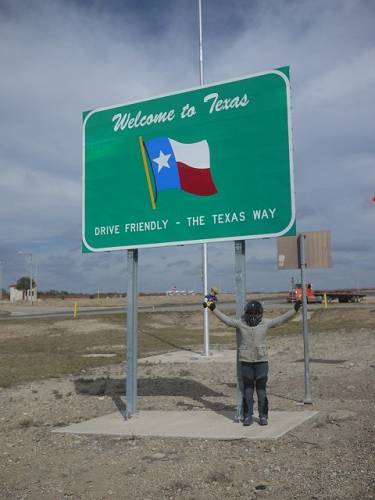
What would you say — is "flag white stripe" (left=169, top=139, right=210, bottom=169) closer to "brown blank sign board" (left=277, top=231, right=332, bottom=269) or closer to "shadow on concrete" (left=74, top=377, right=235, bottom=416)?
"brown blank sign board" (left=277, top=231, right=332, bottom=269)

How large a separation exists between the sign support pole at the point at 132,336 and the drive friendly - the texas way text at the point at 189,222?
402mm

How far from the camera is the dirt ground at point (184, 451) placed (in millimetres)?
5410

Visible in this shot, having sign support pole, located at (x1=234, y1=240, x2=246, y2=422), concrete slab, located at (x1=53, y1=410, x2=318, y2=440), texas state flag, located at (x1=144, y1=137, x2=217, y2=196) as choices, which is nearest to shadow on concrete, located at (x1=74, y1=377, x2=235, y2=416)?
concrete slab, located at (x1=53, y1=410, x2=318, y2=440)

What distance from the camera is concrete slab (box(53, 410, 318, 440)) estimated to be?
23.9 feet

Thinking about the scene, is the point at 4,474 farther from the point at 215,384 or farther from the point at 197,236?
the point at 215,384

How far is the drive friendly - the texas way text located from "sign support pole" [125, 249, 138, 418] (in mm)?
402

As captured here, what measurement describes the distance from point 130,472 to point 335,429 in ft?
9.06

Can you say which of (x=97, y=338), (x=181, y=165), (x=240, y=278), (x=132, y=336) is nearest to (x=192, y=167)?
(x=181, y=165)

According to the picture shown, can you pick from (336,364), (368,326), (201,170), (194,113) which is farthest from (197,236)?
(368,326)

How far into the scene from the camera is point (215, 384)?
12.0 metres

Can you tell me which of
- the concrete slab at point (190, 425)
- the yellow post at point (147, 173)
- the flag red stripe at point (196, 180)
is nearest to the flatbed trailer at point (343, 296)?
the yellow post at point (147, 173)

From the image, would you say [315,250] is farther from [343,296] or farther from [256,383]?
[343,296]

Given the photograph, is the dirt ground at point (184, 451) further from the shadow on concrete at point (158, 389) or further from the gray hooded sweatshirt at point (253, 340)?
the gray hooded sweatshirt at point (253, 340)

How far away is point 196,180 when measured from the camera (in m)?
8.73
